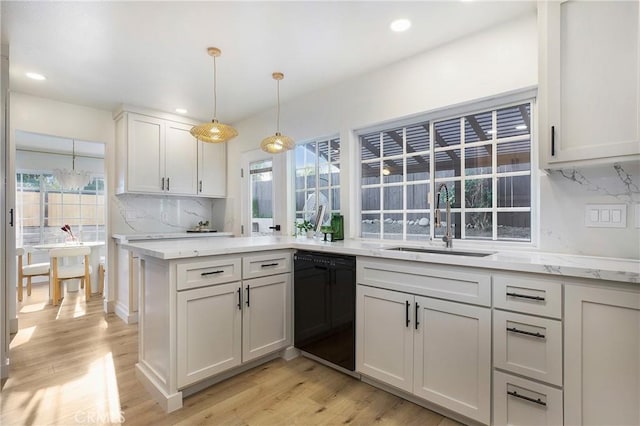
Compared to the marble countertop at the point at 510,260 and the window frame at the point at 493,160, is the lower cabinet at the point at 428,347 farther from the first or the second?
the window frame at the point at 493,160

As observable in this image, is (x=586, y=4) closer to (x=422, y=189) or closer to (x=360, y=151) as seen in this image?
(x=422, y=189)

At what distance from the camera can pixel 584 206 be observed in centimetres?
180

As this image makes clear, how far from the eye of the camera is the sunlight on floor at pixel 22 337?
2830mm

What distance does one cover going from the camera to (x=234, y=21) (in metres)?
2.12

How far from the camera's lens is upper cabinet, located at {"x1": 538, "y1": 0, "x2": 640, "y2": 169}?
1446 mm

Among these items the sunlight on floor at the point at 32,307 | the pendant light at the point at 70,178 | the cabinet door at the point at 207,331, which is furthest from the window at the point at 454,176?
the pendant light at the point at 70,178

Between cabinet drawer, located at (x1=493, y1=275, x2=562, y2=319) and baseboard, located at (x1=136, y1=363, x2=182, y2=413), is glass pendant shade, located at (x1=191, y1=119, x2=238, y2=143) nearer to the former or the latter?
baseboard, located at (x1=136, y1=363, x2=182, y2=413)

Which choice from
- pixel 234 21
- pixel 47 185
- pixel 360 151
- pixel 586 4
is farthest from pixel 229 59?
pixel 47 185

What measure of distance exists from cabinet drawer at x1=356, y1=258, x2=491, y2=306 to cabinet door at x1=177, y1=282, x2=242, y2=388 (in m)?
0.93

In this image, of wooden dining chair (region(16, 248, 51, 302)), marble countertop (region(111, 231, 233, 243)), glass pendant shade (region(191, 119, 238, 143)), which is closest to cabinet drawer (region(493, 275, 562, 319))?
glass pendant shade (region(191, 119, 238, 143))

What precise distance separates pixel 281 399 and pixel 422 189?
1.90 metres

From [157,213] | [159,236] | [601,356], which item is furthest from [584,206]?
[157,213]

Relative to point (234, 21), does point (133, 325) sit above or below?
below

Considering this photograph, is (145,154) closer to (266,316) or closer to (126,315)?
(126,315)
